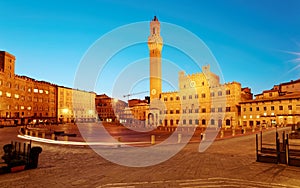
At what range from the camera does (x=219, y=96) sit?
6259 centimetres

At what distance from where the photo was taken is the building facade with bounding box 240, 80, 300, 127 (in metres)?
48.3

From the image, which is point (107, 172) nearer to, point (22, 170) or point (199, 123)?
point (22, 170)

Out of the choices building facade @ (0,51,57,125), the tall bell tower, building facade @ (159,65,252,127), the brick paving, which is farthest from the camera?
the tall bell tower

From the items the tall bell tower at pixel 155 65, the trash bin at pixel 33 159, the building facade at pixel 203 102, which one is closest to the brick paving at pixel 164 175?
the trash bin at pixel 33 159

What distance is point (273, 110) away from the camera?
52.0 m

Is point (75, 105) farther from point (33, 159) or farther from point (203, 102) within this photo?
point (33, 159)

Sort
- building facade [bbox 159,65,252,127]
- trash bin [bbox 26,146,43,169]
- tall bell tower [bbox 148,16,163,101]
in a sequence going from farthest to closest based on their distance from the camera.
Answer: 1. tall bell tower [bbox 148,16,163,101]
2. building facade [bbox 159,65,252,127]
3. trash bin [bbox 26,146,43,169]

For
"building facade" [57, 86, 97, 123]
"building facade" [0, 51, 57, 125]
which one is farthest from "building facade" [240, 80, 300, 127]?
"building facade" [57, 86, 97, 123]

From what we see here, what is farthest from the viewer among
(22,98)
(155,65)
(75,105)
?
(75,105)

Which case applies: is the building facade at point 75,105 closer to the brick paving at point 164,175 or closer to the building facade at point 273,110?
the building facade at point 273,110

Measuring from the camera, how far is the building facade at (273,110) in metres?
48.3

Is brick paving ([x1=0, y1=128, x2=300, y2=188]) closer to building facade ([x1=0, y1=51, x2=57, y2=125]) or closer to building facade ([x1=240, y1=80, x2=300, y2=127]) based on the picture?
building facade ([x1=240, y1=80, x2=300, y2=127])

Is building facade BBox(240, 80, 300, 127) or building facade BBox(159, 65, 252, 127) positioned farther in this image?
building facade BBox(159, 65, 252, 127)

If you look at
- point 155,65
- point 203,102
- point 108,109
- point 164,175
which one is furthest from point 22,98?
point 164,175
